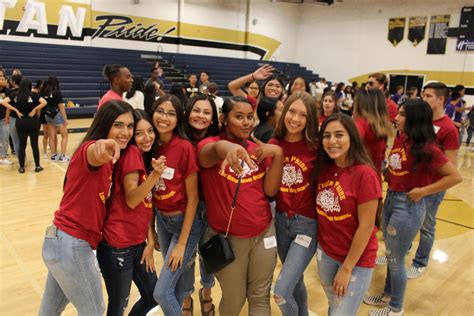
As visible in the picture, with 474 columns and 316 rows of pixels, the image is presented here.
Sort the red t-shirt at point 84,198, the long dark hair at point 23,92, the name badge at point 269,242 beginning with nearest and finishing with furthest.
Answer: the red t-shirt at point 84,198, the name badge at point 269,242, the long dark hair at point 23,92

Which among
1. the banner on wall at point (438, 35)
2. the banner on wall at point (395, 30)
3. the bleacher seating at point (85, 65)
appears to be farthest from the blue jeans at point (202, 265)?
the banner on wall at point (395, 30)

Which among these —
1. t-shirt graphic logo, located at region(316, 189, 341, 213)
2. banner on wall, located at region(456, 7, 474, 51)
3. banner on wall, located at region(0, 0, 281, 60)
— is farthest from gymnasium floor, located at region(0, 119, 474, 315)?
banner on wall, located at region(456, 7, 474, 51)

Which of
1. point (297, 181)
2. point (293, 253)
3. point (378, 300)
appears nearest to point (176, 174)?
point (297, 181)

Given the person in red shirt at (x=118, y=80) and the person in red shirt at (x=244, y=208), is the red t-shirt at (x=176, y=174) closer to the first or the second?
the person in red shirt at (x=244, y=208)

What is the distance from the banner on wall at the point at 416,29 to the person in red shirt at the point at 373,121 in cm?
1479

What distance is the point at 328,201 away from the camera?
2.03 meters

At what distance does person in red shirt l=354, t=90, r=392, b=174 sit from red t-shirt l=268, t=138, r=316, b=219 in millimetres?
1051

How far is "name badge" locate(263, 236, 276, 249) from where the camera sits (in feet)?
6.97

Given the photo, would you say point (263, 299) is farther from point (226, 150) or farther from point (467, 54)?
point (467, 54)

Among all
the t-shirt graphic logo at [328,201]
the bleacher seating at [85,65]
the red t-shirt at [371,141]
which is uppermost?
the bleacher seating at [85,65]

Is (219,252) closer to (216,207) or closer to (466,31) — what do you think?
(216,207)

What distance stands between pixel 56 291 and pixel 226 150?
3.75 feet

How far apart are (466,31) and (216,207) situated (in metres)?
15.8

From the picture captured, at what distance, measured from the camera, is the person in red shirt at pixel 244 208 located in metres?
2.05
